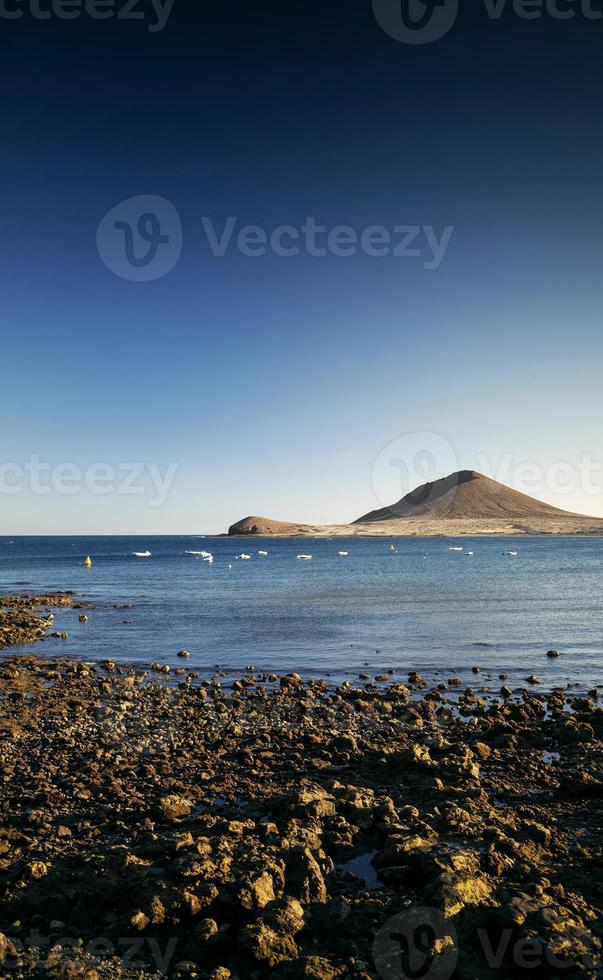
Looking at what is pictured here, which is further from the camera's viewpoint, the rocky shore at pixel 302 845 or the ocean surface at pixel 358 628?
the ocean surface at pixel 358 628

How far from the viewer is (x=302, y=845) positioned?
863 centimetres

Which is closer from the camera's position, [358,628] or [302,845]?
[302,845]

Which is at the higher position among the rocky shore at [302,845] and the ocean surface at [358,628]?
the rocky shore at [302,845]

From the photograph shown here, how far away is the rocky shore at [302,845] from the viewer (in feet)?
22.2

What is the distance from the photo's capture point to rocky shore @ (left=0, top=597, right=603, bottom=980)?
6.78 metres

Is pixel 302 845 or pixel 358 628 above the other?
pixel 302 845

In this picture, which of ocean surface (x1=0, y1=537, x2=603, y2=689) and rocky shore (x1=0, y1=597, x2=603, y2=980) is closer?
rocky shore (x1=0, y1=597, x2=603, y2=980)

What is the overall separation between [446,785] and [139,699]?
1135 cm

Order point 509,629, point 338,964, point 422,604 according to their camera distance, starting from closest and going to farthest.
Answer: point 338,964
point 509,629
point 422,604

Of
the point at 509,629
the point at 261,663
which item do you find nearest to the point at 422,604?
the point at 509,629

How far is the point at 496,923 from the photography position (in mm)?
7031

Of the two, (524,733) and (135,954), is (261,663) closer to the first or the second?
(524,733)

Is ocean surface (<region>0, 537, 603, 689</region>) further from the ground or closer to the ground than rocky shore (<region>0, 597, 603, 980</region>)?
closer to the ground

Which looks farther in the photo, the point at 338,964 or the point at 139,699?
the point at 139,699
